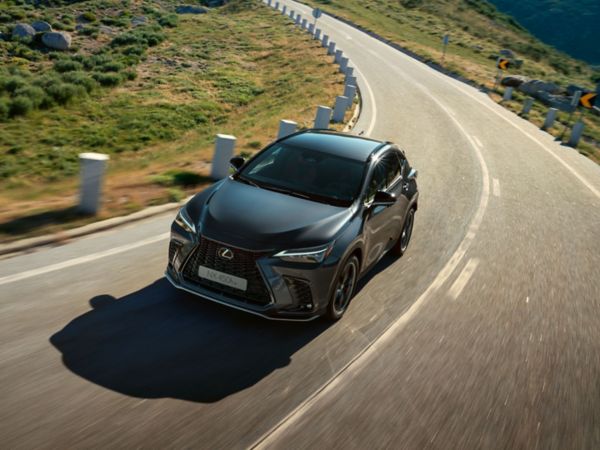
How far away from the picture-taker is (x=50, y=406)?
12.8ft

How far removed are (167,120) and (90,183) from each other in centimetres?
1529

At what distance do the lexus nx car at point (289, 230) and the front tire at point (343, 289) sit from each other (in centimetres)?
1

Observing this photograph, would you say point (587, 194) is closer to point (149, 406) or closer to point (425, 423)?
point (425, 423)

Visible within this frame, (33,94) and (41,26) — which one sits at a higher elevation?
(33,94)

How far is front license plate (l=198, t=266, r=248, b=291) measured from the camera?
5094 mm

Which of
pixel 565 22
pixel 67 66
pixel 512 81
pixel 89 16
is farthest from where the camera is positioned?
pixel 565 22

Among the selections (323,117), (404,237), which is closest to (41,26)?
(323,117)

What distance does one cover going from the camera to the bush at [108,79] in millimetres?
27109

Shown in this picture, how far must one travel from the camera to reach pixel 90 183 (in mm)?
7641

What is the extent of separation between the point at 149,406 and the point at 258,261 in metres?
1.52

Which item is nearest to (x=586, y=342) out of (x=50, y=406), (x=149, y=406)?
(x=149, y=406)

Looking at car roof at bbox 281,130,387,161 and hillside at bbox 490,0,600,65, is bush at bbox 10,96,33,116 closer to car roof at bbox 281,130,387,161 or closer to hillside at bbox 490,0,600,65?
car roof at bbox 281,130,387,161

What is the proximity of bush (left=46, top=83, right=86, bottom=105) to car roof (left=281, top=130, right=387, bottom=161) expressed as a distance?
19.4 m

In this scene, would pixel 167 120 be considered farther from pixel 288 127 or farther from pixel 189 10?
pixel 189 10
